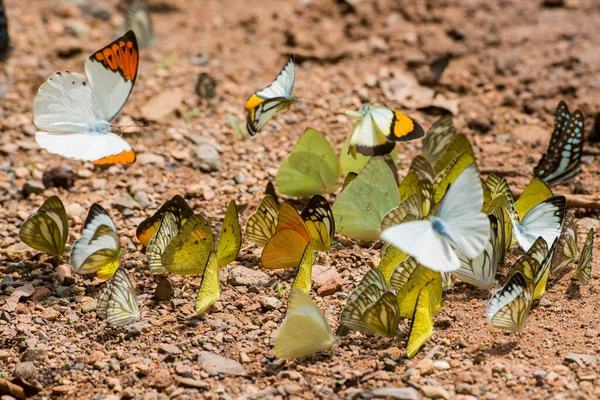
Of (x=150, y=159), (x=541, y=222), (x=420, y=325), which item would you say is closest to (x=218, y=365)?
(x=420, y=325)

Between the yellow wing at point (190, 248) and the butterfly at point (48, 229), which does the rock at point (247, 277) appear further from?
the butterfly at point (48, 229)

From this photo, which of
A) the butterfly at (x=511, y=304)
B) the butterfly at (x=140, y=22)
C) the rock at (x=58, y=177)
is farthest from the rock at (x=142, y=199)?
the butterfly at (x=511, y=304)

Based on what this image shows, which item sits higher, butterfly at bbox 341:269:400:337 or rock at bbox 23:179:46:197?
rock at bbox 23:179:46:197

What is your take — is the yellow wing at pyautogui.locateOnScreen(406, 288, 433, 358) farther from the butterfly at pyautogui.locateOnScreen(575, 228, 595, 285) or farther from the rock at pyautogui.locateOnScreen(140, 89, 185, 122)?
the rock at pyautogui.locateOnScreen(140, 89, 185, 122)

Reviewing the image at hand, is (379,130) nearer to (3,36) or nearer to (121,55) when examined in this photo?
(121,55)

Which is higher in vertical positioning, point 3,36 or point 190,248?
point 3,36

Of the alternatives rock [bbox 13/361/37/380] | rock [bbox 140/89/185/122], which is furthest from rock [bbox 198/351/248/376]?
rock [bbox 140/89/185/122]
